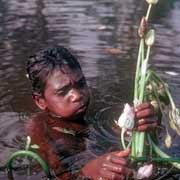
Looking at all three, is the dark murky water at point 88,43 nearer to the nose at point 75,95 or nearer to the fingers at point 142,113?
the nose at point 75,95

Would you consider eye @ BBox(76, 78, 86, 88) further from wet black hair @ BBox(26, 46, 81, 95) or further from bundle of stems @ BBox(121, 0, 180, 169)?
bundle of stems @ BBox(121, 0, 180, 169)

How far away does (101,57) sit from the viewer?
5.84 meters

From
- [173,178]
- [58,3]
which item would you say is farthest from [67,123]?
[58,3]

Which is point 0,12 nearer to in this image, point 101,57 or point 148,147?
point 101,57

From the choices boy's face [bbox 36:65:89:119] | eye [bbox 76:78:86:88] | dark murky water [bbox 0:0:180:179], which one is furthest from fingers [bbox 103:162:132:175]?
eye [bbox 76:78:86:88]

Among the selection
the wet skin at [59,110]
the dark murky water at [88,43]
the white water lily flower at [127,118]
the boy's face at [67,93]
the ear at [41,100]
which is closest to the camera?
the white water lily flower at [127,118]

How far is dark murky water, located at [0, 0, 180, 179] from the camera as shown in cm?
454

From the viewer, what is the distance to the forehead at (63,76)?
3512mm

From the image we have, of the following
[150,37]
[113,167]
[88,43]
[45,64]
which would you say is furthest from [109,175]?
[88,43]

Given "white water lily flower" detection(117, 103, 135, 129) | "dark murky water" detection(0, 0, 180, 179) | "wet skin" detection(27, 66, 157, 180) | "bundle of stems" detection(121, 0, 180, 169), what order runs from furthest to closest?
1. "dark murky water" detection(0, 0, 180, 179)
2. "wet skin" detection(27, 66, 157, 180)
3. "bundle of stems" detection(121, 0, 180, 169)
4. "white water lily flower" detection(117, 103, 135, 129)

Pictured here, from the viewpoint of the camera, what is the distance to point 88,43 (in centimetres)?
644

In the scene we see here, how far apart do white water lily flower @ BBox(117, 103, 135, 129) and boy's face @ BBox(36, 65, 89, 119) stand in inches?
43.3

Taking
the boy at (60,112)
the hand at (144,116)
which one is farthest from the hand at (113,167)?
the boy at (60,112)

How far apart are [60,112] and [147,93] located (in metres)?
1.06
